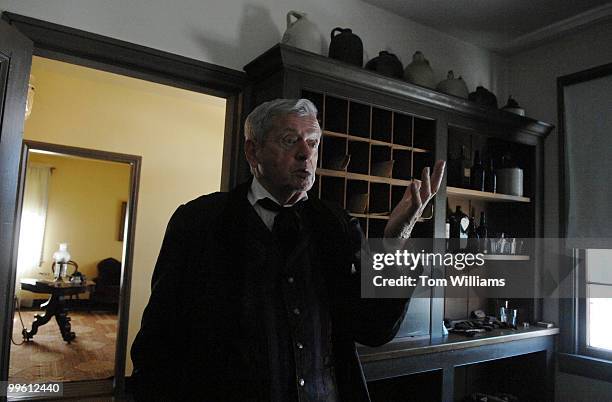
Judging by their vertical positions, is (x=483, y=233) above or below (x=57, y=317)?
above

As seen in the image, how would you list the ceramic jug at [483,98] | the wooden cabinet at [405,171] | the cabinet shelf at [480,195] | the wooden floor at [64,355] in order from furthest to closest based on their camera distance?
1. the wooden floor at [64,355]
2. the ceramic jug at [483,98]
3. the cabinet shelf at [480,195]
4. the wooden cabinet at [405,171]

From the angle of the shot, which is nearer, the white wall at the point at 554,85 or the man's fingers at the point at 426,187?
the man's fingers at the point at 426,187

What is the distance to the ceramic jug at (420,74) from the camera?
2.64 m

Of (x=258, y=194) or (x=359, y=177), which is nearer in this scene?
(x=258, y=194)

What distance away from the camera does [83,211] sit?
8.12 m

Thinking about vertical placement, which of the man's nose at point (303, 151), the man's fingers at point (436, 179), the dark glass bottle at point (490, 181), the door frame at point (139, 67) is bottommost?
the man's fingers at point (436, 179)

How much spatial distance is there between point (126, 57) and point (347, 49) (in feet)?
3.62

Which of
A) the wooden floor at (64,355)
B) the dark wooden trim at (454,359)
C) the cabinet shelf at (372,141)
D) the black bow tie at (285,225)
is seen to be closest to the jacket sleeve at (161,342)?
the black bow tie at (285,225)

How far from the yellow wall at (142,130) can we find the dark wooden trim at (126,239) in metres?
0.07

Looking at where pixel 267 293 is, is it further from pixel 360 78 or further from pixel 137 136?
pixel 137 136

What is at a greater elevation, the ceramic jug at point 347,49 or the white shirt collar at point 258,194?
the ceramic jug at point 347,49

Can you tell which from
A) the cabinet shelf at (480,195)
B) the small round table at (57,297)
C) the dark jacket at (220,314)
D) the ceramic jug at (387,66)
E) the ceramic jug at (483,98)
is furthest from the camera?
the small round table at (57,297)

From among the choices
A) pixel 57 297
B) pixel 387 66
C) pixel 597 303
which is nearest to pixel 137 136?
pixel 57 297

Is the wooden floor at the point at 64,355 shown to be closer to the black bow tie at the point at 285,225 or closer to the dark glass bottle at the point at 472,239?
the dark glass bottle at the point at 472,239
